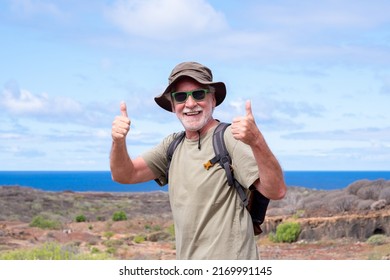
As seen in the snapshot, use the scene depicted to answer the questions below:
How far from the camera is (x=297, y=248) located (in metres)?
18.4

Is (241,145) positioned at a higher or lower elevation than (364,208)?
lower

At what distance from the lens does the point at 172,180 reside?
4129mm

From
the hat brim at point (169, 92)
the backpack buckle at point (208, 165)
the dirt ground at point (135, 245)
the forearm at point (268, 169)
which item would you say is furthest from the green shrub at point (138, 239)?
the forearm at point (268, 169)

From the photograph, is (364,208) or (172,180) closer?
(172,180)

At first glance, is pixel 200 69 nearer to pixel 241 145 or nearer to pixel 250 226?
pixel 241 145

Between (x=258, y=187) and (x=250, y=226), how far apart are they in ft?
0.84

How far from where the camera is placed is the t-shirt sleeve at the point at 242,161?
376cm

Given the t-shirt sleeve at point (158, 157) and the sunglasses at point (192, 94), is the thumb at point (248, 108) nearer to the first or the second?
the sunglasses at point (192, 94)

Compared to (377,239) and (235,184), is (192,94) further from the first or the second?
(377,239)

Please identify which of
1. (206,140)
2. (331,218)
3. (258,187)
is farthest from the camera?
(331,218)
